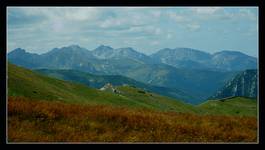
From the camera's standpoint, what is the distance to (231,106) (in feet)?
459

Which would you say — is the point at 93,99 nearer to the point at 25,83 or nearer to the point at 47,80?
the point at 47,80

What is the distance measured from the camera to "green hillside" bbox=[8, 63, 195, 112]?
72.7 meters

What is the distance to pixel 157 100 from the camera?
5472 inches

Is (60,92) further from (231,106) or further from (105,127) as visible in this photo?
(231,106)

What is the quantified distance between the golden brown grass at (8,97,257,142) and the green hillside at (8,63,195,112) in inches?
1868

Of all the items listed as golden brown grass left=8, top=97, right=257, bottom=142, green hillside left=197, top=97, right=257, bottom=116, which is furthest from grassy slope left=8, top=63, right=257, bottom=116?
golden brown grass left=8, top=97, right=257, bottom=142

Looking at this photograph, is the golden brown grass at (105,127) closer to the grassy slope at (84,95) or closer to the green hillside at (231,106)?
the grassy slope at (84,95)

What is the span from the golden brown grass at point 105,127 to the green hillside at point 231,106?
10998 cm

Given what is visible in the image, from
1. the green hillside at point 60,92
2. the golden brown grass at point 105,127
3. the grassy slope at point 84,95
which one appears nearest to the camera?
the golden brown grass at point 105,127

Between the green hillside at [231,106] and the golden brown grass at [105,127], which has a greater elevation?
the golden brown grass at [105,127]

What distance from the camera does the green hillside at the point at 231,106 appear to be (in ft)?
428

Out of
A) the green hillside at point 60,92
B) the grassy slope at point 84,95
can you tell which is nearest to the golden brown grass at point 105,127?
the grassy slope at point 84,95

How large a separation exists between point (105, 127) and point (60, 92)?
6981 cm
